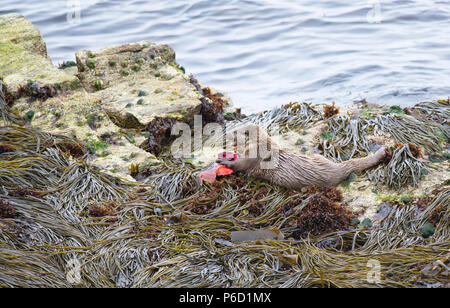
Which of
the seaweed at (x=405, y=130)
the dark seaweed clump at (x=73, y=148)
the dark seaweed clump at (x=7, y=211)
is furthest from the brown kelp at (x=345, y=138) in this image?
the dark seaweed clump at (x=7, y=211)

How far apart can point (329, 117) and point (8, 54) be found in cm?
542

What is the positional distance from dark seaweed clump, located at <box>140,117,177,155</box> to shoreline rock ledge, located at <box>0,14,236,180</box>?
0.07 metres

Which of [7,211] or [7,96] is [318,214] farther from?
[7,96]

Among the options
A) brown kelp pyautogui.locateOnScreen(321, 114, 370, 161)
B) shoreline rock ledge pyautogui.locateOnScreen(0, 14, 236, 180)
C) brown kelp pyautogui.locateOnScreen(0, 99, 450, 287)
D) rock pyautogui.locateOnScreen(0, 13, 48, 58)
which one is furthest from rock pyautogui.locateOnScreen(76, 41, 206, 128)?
brown kelp pyautogui.locateOnScreen(321, 114, 370, 161)

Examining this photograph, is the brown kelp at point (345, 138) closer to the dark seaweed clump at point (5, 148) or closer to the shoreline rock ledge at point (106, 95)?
the shoreline rock ledge at point (106, 95)

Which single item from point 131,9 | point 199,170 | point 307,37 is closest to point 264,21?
point 307,37

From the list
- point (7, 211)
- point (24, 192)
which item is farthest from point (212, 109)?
point (7, 211)

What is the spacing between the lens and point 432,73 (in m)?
12.5

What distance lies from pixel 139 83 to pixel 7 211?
373 centimetres

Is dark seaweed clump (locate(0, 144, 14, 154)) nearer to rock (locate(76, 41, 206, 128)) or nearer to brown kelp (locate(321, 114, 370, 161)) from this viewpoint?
rock (locate(76, 41, 206, 128))

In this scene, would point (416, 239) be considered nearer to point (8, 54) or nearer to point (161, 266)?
point (161, 266)

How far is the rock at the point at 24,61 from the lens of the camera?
765 centimetres

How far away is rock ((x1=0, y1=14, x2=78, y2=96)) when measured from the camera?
7.65 metres

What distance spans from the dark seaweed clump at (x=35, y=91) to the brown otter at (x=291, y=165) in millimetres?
3026
